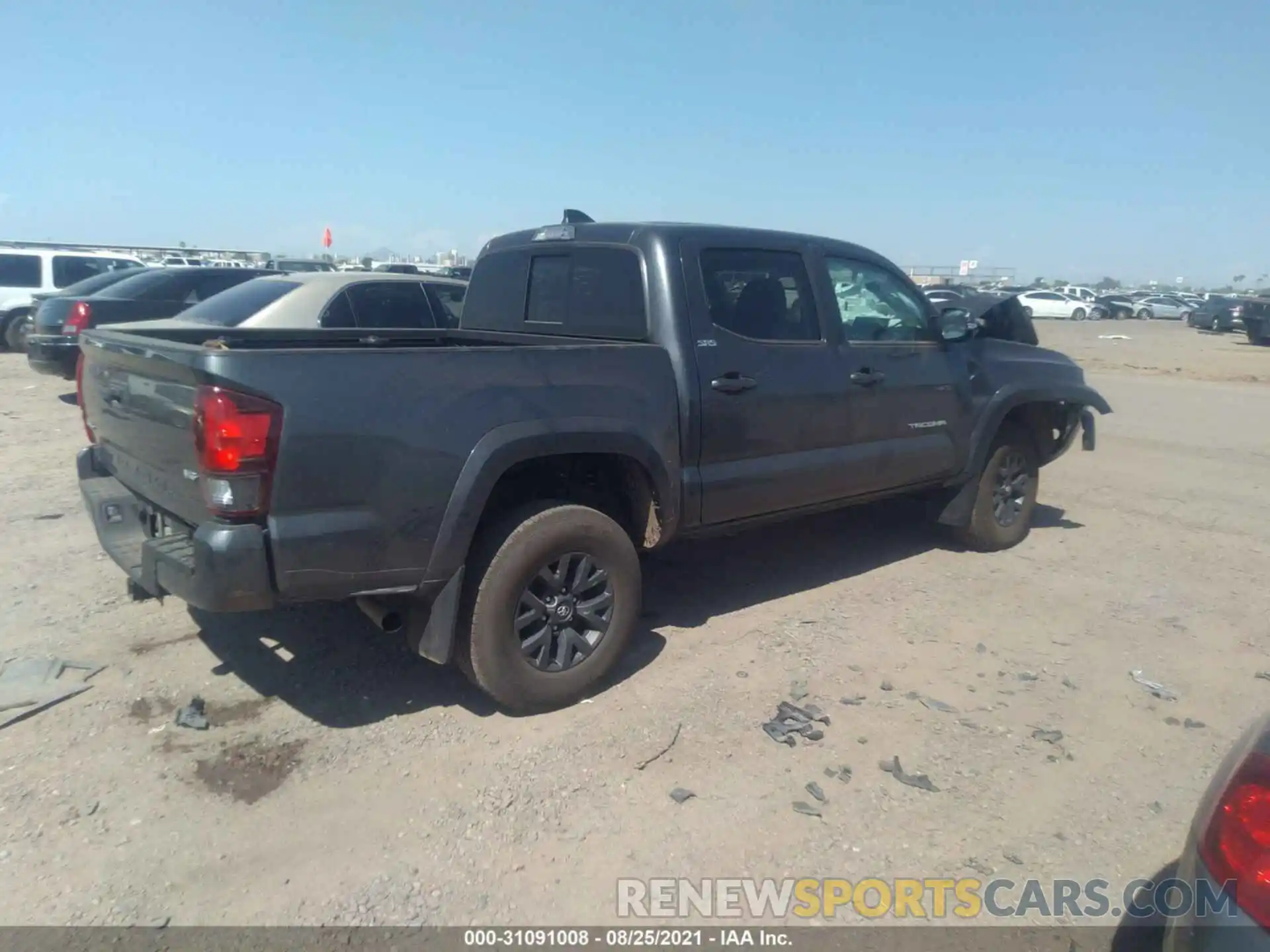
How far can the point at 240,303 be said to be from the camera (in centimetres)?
823

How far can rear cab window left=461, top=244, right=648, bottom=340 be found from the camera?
450 centimetres

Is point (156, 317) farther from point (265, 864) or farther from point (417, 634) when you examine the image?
point (265, 864)

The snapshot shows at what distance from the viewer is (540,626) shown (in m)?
3.86

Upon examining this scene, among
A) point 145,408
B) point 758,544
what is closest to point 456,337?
point 145,408

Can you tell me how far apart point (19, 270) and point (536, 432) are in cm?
1646

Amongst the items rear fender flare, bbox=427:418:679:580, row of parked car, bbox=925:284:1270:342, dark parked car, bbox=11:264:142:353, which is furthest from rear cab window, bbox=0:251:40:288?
row of parked car, bbox=925:284:1270:342

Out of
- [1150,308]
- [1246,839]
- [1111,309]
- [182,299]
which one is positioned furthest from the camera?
[1150,308]

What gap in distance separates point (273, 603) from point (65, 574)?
2.77 metres

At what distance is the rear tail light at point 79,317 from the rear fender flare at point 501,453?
8.91 metres

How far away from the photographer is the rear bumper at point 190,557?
10.0 feet

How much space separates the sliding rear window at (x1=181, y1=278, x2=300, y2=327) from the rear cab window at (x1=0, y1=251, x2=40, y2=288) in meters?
9.89

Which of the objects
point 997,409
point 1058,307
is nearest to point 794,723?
point 997,409

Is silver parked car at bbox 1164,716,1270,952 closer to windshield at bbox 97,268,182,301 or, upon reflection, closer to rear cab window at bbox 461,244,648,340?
rear cab window at bbox 461,244,648,340

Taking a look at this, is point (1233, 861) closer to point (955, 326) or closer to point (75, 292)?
point (955, 326)
